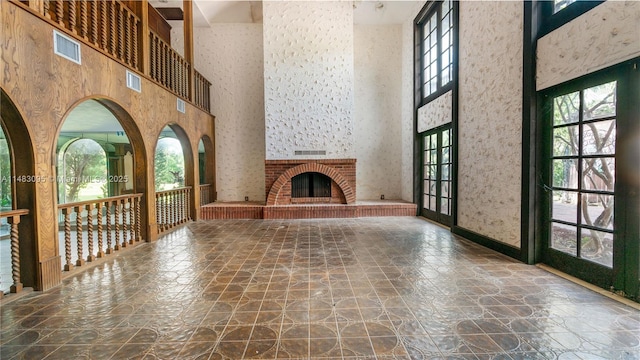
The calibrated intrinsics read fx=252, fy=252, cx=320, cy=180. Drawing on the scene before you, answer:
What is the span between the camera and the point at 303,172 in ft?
20.1

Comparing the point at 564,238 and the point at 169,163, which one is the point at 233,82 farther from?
the point at 564,238

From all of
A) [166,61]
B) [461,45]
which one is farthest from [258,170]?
[461,45]

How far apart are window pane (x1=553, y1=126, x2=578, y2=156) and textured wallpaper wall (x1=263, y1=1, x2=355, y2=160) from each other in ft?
12.7

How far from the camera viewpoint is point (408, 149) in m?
6.65

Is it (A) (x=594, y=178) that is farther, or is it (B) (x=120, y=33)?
(B) (x=120, y=33)

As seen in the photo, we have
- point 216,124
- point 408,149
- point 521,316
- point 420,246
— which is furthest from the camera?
point 216,124

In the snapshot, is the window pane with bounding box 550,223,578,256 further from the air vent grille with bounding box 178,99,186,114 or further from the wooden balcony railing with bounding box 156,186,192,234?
the air vent grille with bounding box 178,99,186,114

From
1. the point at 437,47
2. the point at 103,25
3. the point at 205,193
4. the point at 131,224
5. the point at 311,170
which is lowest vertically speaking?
the point at 131,224

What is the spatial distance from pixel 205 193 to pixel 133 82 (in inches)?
131

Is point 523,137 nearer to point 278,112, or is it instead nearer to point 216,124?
point 278,112

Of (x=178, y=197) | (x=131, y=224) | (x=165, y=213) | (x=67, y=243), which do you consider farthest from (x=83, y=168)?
(x=67, y=243)

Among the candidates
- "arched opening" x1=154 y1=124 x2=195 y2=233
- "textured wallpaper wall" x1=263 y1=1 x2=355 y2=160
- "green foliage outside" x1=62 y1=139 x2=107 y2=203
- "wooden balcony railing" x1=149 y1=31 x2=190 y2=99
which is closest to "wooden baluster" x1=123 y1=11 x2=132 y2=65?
"wooden balcony railing" x1=149 y1=31 x2=190 y2=99

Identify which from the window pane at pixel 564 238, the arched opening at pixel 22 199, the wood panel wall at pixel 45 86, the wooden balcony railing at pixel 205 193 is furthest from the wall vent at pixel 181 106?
the window pane at pixel 564 238

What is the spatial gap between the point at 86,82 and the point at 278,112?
12.2 feet
